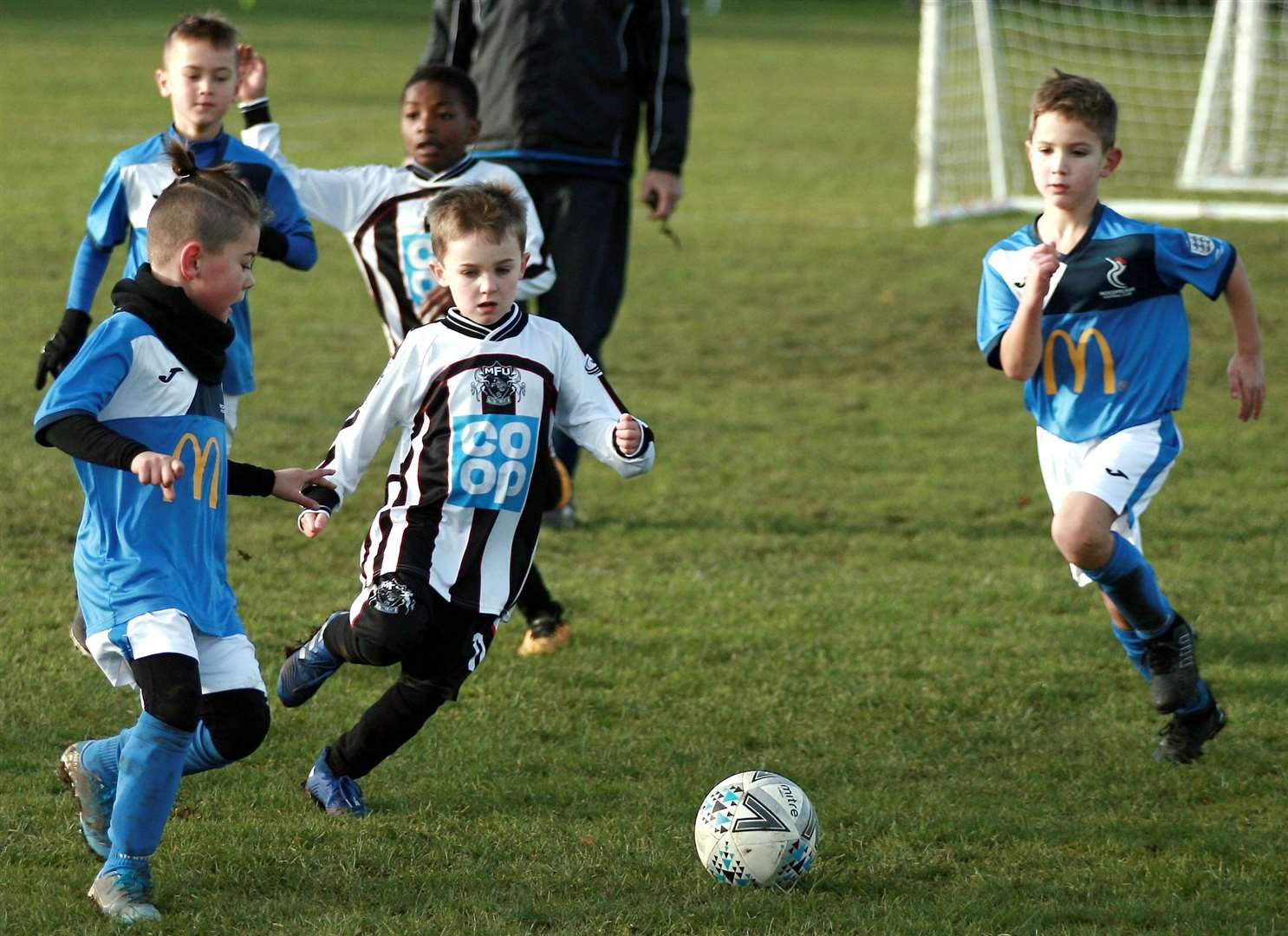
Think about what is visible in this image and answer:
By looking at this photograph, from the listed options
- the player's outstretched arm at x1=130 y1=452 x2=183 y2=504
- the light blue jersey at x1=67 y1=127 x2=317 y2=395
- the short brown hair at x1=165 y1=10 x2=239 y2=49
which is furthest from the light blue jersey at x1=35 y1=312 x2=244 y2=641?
the short brown hair at x1=165 y1=10 x2=239 y2=49

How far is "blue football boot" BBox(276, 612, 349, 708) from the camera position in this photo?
418 centimetres

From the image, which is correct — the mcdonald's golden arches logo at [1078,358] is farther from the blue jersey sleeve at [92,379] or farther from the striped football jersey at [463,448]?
the blue jersey sleeve at [92,379]

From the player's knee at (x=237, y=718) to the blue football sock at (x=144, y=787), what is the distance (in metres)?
0.09

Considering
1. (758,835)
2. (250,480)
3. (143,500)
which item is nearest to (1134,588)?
(758,835)

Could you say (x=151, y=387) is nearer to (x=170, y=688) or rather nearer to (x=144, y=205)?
(x=170, y=688)

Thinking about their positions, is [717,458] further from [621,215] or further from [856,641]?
[856,641]

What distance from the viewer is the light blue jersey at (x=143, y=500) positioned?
3.47m

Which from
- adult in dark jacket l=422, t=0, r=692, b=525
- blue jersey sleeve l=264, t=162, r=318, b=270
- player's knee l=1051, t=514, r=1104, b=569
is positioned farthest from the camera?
adult in dark jacket l=422, t=0, r=692, b=525

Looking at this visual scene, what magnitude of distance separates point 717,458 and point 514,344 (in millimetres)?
4164

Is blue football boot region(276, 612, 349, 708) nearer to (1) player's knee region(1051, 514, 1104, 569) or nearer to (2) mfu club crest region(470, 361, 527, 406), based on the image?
(2) mfu club crest region(470, 361, 527, 406)

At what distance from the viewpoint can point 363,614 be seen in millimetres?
3941

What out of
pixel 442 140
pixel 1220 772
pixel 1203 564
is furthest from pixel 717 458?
pixel 1220 772

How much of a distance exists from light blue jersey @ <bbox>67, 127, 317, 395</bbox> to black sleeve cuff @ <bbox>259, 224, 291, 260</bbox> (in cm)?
4

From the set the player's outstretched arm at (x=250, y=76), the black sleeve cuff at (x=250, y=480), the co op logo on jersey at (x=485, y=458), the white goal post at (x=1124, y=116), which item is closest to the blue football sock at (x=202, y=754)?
the black sleeve cuff at (x=250, y=480)
